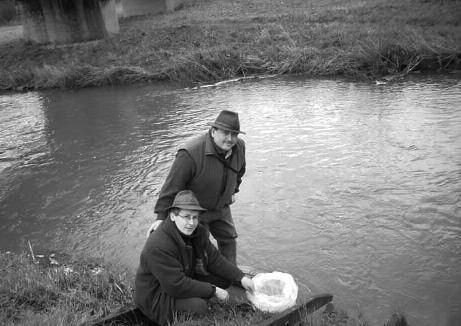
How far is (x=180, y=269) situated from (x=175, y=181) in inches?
35.8

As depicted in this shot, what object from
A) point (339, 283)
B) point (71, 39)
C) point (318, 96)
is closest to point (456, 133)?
point (318, 96)

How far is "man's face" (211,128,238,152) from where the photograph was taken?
474cm

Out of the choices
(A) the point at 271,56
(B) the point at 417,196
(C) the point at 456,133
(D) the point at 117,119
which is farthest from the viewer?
(A) the point at 271,56

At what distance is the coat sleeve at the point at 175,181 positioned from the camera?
476cm

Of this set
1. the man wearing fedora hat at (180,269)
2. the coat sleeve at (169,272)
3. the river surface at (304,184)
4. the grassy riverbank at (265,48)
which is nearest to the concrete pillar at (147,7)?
the grassy riverbank at (265,48)

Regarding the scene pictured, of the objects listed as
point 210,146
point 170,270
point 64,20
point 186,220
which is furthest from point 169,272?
point 64,20

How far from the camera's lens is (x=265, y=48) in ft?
67.2

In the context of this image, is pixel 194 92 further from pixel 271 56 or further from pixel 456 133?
pixel 456 133

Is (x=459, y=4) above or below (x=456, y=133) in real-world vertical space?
above

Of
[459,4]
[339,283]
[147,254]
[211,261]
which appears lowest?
[339,283]

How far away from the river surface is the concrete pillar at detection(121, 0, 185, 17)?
18494mm

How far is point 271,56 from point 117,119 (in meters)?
7.45

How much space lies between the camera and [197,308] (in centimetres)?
455

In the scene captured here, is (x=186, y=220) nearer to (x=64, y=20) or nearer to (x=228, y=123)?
(x=228, y=123)
